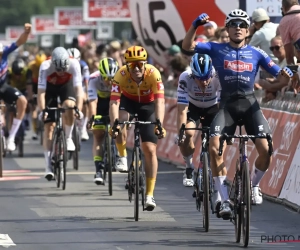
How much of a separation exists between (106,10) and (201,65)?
39.6m

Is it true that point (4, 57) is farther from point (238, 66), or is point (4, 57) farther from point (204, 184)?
point (238, 66)

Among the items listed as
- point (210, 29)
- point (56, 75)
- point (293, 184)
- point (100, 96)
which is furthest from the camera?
point (210, 29)

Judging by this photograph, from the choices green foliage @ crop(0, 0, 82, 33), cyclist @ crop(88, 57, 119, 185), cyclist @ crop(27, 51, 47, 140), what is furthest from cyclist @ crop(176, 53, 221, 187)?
green foliage @ crop(0, 0, 82, 33)

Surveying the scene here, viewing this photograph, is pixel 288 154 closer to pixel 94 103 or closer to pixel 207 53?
pixel 207 53

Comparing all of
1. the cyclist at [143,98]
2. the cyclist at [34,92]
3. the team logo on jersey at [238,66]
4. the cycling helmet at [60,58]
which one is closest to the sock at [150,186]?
the cyclist at [143,98]

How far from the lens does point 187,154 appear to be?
13.6 metres

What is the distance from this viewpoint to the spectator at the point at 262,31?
17.3 meters

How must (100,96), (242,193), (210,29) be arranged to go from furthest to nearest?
(210,29) < (100,96) < (242,193)

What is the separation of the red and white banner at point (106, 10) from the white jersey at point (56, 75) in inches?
1329

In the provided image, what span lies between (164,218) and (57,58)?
4032 mm

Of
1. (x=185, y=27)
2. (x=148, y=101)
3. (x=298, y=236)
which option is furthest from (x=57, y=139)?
(x=185, y=27)

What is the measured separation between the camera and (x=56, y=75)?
56.7 feet

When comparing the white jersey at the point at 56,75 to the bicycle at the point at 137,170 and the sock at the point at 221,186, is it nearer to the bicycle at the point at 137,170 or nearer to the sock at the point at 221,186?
the bicycle at the point at 137,170

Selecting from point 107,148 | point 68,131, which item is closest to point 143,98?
point 107,148
